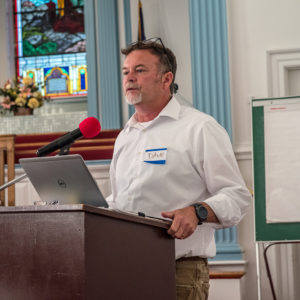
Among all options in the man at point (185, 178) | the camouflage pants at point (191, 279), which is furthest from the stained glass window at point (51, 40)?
the camouflage pants at point (191, 279)

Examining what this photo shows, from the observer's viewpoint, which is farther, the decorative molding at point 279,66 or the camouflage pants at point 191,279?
the decorative molding at point 279,66

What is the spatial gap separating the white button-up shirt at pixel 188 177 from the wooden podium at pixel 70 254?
0.43 metres

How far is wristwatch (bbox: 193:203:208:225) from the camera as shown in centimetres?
207

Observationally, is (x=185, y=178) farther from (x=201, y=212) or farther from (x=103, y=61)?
(x=103, y=61)

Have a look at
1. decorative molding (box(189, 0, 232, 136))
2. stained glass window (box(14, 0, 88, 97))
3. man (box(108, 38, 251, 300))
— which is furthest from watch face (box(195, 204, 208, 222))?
stained glass window (box(14, 0, 88, 97))

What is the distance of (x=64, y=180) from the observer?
6.61 feet

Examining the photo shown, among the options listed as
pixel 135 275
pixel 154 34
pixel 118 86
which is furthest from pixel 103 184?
pixel 135 275

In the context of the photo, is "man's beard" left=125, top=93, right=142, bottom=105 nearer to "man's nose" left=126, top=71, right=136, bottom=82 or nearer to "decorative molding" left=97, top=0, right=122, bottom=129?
"man's nose" left=126, top=71, right=136, bottom=82

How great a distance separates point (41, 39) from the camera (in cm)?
790

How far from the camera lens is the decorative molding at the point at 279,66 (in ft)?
15.5

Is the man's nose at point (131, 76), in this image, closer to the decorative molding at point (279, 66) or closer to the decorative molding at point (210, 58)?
the decorative molding at point (210, 58)

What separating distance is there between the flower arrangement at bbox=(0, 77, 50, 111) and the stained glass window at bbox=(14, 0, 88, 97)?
0.91 m

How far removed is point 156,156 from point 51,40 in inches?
232

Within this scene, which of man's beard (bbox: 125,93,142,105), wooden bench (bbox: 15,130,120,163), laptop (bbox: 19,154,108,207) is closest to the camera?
laptop (bbox: 19,154,108,207)
